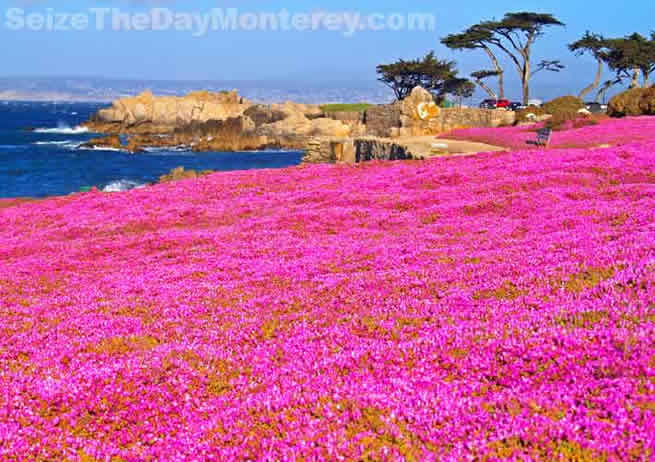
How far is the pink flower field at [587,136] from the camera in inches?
1417

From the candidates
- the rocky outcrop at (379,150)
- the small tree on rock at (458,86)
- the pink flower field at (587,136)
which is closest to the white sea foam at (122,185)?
the rocky outcrop at (379,150)

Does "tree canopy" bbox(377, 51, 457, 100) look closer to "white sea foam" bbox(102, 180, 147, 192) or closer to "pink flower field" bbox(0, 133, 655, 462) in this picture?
"white sea foam" bbox(102, 180, 147, 192)

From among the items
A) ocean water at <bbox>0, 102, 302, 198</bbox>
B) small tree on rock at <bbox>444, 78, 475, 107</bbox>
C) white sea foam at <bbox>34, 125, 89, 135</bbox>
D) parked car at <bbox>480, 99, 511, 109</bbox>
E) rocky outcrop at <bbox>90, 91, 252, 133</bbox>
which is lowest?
ocean water at <bbox>0, 102, 302, 198</bbox>

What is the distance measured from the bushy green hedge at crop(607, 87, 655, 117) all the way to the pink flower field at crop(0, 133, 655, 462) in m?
38.8

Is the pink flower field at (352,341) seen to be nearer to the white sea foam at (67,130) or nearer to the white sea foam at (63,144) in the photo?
the white sea foam at (63,144)

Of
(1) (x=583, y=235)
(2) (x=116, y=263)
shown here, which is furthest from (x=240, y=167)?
(1) (x=583, y=235)

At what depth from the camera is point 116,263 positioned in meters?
16.8

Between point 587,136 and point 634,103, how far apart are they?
16841 millimetres

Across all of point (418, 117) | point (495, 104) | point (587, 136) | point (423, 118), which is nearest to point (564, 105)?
point (423, 118)

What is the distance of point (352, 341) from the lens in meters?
8.10

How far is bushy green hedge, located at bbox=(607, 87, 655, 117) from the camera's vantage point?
51.6m

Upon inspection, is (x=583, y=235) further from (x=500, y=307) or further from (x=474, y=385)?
(x=474, y=385)

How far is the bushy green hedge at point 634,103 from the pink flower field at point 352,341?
38.8 meters

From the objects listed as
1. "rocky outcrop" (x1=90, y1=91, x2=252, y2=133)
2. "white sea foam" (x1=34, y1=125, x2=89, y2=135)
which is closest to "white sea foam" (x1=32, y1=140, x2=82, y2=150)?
"rocky outcrop" (x1=90, y1=91, x2=252, y2=133)
